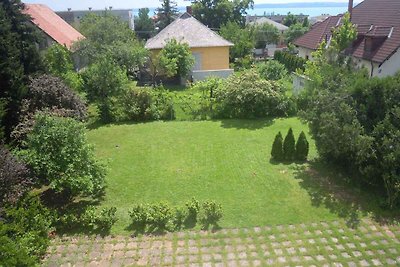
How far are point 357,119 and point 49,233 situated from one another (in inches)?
408

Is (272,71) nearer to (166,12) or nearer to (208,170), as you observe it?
(208,170)

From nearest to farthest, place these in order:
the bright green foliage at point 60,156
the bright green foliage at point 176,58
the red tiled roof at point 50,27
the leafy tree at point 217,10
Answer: the bright green foliage at point 60,156 → the bright green foliage at point 176,58 → the red tiled roof at point 50,27 → the leafy tree at point 217,10

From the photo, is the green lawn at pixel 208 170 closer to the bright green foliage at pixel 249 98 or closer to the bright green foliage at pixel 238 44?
the bright green foliage at pixel 249 98

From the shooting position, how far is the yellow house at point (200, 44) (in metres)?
31.5

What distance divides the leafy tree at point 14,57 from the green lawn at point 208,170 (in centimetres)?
408

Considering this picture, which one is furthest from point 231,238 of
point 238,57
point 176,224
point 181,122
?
point 238,57

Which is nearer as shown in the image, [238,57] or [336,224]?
[336,224]

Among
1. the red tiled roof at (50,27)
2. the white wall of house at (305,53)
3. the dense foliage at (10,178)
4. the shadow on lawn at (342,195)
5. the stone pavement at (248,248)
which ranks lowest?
the stone pavement at (248,248)

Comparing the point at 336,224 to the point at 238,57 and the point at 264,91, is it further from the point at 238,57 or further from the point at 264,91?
the point at 238,57

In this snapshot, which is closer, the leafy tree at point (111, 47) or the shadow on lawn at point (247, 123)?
the shadow on lawn at point (247, 123)

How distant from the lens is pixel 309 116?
42.6ft

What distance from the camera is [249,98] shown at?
20.1 m

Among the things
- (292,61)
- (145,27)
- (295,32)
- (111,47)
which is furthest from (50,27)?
(295,32)

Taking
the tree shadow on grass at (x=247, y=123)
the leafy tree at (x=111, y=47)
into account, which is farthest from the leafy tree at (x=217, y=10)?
the tree shadow on grass at (x=247, y=123)
